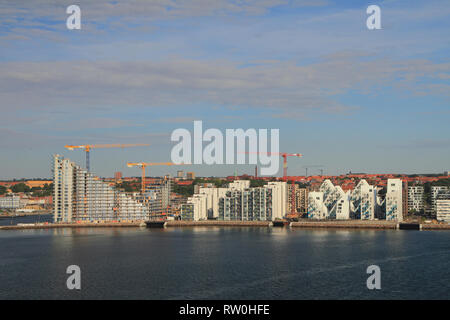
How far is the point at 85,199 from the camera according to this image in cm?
8638

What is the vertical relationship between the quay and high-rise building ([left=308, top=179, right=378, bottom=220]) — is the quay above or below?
below

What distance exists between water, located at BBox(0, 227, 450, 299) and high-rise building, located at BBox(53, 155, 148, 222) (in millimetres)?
18882

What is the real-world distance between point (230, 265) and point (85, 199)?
163 feet

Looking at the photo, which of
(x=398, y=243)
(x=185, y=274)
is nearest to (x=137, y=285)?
(x=185, y=274)

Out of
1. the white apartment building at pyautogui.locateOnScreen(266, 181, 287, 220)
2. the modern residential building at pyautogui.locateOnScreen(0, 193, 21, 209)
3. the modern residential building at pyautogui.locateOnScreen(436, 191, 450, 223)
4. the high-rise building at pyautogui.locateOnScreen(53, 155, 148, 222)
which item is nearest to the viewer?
the modern residential building at pyautogui.locateOnScreen(436, 191, 450, 223)

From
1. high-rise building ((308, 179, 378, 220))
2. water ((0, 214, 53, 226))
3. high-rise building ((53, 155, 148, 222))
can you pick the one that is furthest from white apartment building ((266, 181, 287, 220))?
water ((0, 214, 53, 226))

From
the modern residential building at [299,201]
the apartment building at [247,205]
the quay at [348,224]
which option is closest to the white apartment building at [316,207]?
the quay at [348,224]

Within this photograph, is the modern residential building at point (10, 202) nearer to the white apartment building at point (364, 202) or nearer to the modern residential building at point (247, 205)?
the modern residential building at point (247, 205)

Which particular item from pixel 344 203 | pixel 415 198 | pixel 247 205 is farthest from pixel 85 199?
pixel 415 198

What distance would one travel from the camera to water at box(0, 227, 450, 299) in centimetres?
3219

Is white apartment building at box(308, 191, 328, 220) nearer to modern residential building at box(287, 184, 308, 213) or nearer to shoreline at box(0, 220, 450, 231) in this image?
shoreline at box(0, 220, 450, 231)

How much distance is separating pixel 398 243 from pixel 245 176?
83.5 meters

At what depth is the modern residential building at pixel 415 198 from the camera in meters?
Answer: 93.2
